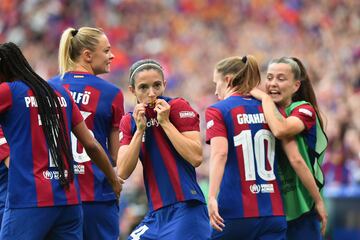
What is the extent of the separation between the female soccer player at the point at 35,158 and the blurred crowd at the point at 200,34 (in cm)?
1033

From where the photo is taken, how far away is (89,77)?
7875 mm

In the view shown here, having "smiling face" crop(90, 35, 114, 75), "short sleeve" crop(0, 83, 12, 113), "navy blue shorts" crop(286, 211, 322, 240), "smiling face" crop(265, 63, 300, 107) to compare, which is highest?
"smiling face" crop(90, 35, 114, 75)

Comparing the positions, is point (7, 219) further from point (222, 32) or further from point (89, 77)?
point (222, 32)

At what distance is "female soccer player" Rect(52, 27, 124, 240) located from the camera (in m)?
7.75

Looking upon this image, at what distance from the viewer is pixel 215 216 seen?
7270 mm

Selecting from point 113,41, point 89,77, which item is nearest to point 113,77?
point 113,41

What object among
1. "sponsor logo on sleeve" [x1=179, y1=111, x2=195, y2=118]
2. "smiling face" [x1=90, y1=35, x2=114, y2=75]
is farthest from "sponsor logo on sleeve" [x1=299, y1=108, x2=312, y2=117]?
"smiling face" [x1=90, y1=35, x2=114, y2=75]

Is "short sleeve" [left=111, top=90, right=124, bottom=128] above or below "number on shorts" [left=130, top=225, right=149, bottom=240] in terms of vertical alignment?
above

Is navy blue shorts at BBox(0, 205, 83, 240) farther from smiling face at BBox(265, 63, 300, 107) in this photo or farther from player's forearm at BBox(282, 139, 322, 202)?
smiling face at BBox(265, 63, 300, 107)

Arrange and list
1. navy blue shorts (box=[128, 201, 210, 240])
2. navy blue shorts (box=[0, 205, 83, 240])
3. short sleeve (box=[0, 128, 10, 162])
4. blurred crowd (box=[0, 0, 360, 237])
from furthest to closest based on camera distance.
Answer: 1. blurred crowd (box=[0, 0, 360, 237])
2. short sleeve (box=[0, 128, 10, 162])
3. navy blue shorts (box=[128, 201, 210, 240])
4. navy blue shorts (box=[0, 205, 83, 240])

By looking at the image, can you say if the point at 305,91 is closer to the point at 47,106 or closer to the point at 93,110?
the point at 93,110

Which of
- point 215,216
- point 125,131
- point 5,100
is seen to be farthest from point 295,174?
point 5,100

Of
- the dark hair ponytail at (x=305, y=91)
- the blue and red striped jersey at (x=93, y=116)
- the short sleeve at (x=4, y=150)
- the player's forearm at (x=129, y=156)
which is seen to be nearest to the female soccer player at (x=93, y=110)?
the blue and red striped jersey at (x=93, y=116)

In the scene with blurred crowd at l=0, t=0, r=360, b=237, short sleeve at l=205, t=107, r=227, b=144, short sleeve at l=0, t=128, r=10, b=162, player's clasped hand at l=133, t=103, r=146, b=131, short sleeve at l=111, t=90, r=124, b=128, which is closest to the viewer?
player's clasped hand at l=133, t=103, r=146, b=131
